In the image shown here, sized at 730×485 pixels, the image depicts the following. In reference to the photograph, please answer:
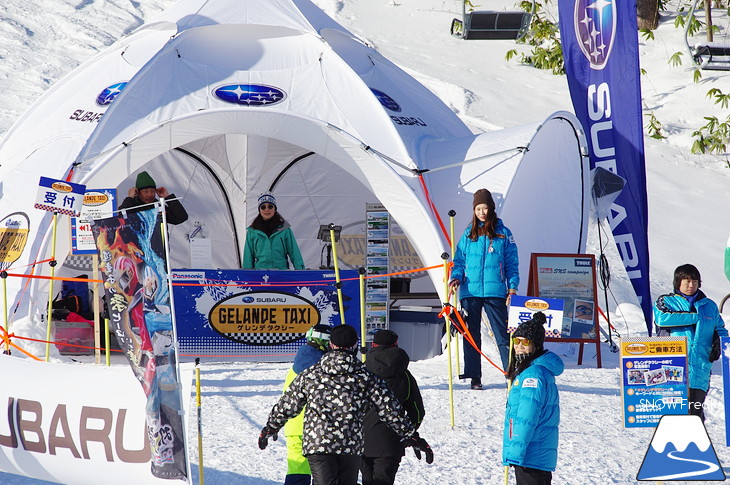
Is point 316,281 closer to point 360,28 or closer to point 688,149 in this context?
point 688,149

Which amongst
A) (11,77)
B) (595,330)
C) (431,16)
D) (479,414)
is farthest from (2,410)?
(431,16)

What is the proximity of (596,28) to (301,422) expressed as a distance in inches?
246

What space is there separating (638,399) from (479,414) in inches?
53.6

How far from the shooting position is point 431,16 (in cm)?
2538

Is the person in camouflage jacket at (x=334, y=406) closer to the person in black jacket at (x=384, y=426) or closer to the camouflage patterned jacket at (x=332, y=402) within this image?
the camouflage patterned jacket at (x=332, y=402)

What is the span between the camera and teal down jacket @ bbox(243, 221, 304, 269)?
9641 mm

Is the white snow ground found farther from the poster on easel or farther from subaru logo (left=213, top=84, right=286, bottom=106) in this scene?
subaru logo (left=213, top=84, right=286, bottom=106)

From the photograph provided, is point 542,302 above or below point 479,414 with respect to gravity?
above

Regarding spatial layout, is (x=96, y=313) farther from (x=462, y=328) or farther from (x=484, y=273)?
(x=484, y=273)

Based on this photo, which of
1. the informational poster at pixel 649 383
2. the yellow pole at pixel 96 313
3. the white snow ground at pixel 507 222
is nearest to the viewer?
the informational poster at pixel 649 383

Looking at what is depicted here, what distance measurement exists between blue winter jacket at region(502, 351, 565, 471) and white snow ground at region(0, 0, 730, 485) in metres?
1.09

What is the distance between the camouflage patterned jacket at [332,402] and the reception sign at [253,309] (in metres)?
4.13

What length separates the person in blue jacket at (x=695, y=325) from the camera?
22.1 feet
